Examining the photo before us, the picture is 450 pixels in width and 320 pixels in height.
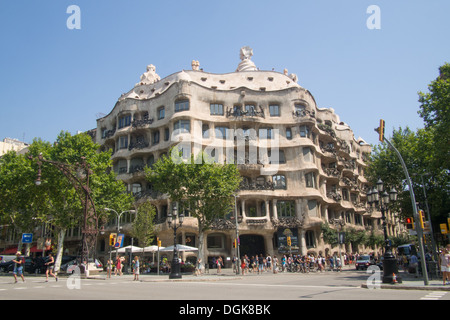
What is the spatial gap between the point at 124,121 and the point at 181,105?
30.5 feet

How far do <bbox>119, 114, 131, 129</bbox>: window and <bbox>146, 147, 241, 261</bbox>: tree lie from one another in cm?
1655

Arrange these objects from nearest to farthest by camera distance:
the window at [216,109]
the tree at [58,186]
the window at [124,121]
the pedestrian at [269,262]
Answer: the tree at [58,186] < the pedestrian at [269,262] < the window at [216,109] < the window at [124,121]

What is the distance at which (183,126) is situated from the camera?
42469 millimetres

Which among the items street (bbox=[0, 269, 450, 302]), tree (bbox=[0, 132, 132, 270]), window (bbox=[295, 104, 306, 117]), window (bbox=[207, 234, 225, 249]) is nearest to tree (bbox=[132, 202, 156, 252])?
tree (bbox=[0, 132, 132, 270])

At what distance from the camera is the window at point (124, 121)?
47.6 m

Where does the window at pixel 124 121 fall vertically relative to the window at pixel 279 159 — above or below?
above

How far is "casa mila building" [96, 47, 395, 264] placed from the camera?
135ft

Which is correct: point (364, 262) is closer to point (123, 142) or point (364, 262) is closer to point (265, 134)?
point (265, 134)

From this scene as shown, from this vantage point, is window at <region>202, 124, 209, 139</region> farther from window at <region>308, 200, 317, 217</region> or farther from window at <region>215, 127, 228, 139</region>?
Answer: window at <region>308, 200, 317, 217</region>

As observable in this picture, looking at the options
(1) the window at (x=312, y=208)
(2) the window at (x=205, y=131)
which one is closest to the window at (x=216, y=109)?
(2) the window at (x=205, y=131)

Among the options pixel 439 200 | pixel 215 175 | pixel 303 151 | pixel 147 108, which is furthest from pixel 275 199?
pixel 147 108

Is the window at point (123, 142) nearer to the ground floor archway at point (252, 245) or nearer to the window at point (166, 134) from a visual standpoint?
the window at point (166, 134)

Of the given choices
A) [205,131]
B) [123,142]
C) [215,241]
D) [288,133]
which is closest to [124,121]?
[123,142]

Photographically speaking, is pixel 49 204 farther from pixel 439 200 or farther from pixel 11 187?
pixel 439 200
